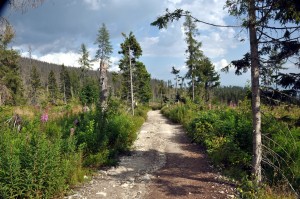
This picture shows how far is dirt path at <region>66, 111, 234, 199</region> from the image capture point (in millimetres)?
6566

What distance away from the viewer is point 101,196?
6.39 meters

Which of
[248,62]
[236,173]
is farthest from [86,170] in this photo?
[248,62]

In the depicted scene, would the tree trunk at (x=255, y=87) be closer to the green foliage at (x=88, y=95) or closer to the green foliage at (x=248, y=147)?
the green foliage at (x=248, y=147)

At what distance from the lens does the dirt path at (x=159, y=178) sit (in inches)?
259

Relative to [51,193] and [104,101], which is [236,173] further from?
[104,101]

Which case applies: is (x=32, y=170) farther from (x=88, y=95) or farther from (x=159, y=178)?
(x=88, y=95)

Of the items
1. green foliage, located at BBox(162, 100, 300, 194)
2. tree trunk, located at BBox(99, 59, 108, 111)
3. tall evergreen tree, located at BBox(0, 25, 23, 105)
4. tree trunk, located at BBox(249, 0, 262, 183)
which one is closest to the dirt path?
green foliage, located at BBox(162, 100, 300, 194)

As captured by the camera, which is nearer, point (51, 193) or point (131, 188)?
point (51, 193)

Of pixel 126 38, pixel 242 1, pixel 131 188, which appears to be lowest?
pixel 131 188

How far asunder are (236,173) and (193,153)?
2.90 meters

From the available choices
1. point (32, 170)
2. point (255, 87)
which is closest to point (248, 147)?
point (255, 87)

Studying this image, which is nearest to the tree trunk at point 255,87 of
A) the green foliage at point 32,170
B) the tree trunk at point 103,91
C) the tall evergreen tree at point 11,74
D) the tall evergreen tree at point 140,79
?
the green foliage at point 32,170

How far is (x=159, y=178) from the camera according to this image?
25.3 ft

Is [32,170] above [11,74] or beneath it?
beneath
